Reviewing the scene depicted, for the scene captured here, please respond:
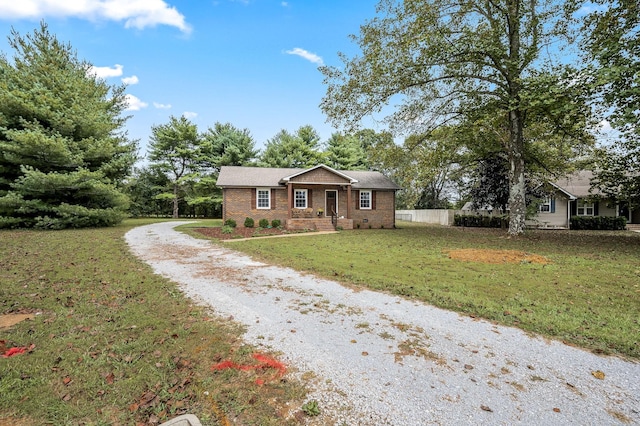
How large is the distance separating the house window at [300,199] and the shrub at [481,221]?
13.9 metres

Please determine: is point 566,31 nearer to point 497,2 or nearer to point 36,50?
point 497,2

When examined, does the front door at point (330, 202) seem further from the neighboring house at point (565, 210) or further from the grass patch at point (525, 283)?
the neighboring house at point (565, 210)

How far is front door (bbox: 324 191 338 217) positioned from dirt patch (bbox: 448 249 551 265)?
40.7 ft

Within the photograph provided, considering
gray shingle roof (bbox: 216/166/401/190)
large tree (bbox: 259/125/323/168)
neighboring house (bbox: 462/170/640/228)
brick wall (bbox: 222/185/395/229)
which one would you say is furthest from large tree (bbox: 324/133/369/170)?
neighboring house (bbox: 462/170/640/228)

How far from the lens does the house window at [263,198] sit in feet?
67.7

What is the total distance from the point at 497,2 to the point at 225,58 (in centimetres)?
1319

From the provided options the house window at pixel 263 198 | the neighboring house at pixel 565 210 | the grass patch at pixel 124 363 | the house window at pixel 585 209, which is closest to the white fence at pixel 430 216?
the neighboring house at pixel 565 210

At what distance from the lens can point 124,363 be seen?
10.4ft

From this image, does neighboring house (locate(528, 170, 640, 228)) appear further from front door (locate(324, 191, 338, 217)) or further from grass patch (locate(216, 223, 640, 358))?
front door (locate(324, 191, 338, 217))

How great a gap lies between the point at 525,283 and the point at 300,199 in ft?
53.6

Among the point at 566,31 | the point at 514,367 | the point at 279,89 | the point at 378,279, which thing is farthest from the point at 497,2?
the point at 514,367

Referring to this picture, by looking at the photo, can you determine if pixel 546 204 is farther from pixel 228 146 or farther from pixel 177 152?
pixel 177 152

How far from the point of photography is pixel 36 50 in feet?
63.9

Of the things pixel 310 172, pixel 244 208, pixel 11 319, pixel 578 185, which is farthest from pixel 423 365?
pixel 578 185
